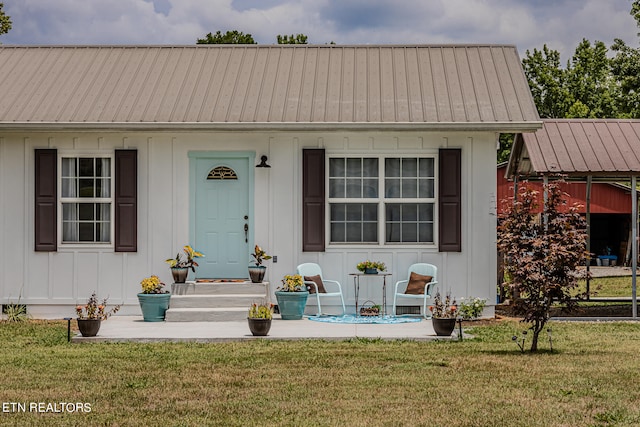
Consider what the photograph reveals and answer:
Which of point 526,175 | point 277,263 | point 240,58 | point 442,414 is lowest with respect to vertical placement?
point 442,414

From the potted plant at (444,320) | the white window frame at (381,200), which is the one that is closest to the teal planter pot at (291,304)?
the white window frame at (381,200)

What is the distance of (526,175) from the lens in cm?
1576

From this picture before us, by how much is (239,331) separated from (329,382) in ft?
12.0

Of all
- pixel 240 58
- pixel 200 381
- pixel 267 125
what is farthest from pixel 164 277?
pixel 200 381

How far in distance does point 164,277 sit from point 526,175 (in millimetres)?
6180

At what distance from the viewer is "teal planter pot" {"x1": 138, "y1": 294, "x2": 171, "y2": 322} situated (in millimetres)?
13070

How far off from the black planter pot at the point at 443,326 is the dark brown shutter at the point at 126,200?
4918 mm

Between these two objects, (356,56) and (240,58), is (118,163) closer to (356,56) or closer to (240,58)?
(240,58)

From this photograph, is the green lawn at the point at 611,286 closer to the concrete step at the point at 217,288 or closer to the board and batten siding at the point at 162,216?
the board and batten siding at the point at 162,216

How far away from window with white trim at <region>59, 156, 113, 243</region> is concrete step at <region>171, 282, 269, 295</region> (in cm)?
139

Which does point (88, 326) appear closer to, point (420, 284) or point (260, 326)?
point (260, 326)

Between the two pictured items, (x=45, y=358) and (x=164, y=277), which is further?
(x=164, y=277)

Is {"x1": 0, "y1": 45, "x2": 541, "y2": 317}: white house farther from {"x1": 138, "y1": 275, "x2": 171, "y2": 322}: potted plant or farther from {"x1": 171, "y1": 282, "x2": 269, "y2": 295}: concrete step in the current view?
{"x1": 138, "y1": 275, "x2": 171, "y2": 322}: potted plant

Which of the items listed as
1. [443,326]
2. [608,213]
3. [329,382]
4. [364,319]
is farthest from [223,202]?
[608,213]
